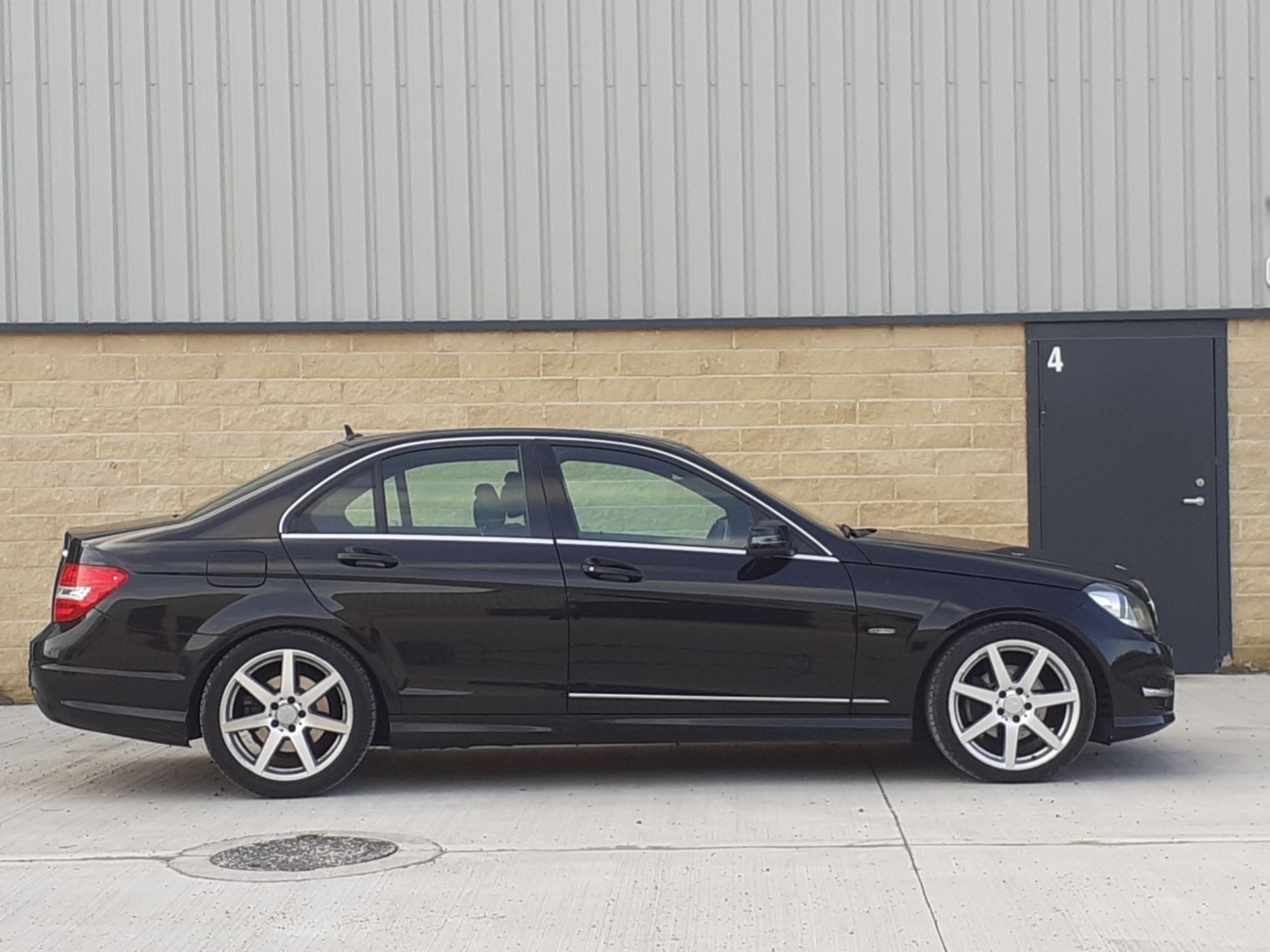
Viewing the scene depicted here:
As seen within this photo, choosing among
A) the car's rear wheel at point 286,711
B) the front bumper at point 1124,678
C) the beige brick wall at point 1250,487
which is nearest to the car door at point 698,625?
the car's rear wheel at point 286,711

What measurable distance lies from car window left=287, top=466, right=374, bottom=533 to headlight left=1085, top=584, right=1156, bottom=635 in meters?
3.15

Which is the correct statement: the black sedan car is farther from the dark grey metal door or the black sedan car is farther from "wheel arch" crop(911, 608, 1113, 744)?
the dark grey metal door

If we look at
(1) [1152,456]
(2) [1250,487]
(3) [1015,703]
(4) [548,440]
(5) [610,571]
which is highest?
(4) [548,440]

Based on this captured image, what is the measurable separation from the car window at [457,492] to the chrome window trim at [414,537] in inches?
0.9

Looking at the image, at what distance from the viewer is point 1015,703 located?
26.0 feet

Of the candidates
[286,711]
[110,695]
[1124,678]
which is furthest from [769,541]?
[110,695]

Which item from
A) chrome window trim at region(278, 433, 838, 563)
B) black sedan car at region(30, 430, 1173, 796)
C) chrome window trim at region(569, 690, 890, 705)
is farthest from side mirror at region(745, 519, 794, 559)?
chrome window trim at region(569, 690, 890, 705)

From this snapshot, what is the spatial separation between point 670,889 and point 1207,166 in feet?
24.7

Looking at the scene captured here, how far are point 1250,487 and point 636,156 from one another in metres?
4.48

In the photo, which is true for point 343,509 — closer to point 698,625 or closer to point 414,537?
point 414,537

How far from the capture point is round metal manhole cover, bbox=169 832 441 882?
6.43 meters

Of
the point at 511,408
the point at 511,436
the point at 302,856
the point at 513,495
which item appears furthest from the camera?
the point at 511,408

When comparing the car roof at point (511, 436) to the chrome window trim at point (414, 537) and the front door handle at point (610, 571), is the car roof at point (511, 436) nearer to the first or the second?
the chrome window trim at point (414, 537)

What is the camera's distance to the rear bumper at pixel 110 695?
7730 mm
